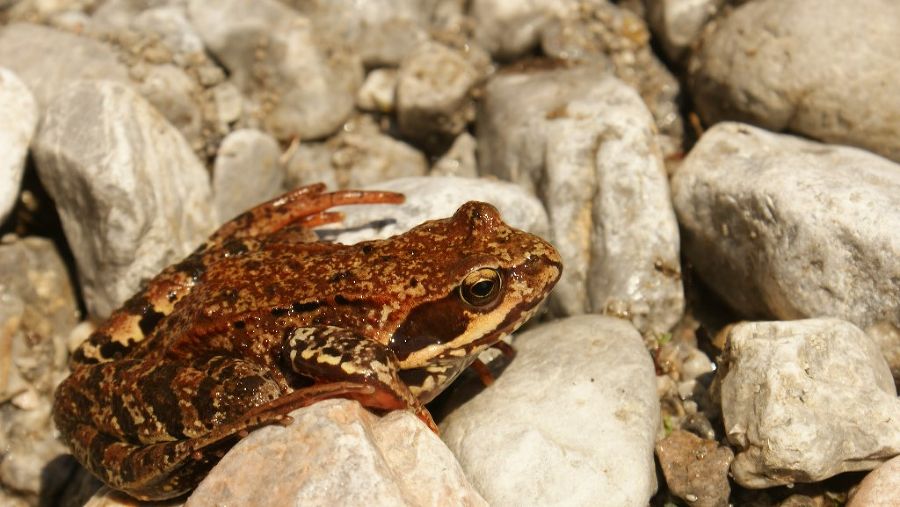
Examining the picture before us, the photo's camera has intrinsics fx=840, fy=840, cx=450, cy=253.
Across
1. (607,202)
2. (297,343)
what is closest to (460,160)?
(607,202)

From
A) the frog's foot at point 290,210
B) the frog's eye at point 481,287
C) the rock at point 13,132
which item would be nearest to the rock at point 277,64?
the rock at point 13,132

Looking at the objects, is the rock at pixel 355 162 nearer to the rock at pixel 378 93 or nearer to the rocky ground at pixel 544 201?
the rocky ground at pixel 544 201

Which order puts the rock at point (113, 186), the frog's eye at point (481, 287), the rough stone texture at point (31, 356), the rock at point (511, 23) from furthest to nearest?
the rock at point (511, 23) → the rough stone texture at point (31, 356) → the rock at point (113, 186) → the frog's eye at point (481, 287)

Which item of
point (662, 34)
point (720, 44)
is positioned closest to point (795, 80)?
point (720, 44)

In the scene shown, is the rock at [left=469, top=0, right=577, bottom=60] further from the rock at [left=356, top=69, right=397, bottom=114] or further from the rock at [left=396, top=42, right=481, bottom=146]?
the rock at [left=356, top=69, right=397, bottom=114]

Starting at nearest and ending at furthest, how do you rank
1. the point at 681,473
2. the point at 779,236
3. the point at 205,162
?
1. the point at 681,473
2. the point at 779,236
3. the point at 205,162

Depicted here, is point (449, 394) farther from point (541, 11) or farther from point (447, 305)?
point (541, 11)
